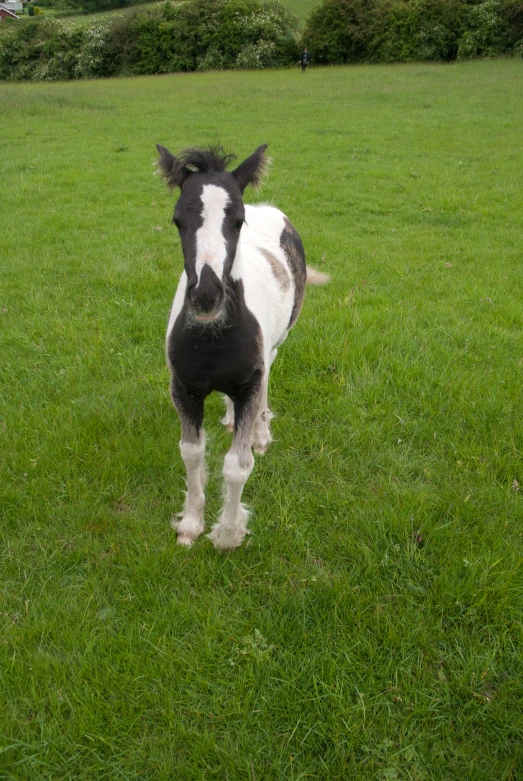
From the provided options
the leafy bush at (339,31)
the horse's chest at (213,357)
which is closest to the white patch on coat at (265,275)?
the horse's chest at (213,357)

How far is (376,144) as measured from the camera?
14680mm

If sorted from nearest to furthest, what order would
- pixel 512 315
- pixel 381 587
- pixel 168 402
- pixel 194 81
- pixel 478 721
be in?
pixel 478 721 < pixel 381 587 < pixel 168 402 < pixel 512 315 < pixel 194 81

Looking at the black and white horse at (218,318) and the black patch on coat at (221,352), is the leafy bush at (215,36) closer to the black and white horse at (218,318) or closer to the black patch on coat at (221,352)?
the black and white horse at (218,318)

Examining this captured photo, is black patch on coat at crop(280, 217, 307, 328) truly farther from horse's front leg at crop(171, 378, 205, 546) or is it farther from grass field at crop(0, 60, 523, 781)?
horse's front leg at crop(171, 378, 205, 546)

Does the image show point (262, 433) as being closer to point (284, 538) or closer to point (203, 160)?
point (284, 538)

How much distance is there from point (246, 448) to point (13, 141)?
15.3 meters

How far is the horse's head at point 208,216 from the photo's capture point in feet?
7.57

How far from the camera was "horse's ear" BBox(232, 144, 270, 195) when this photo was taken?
2812 millimetres

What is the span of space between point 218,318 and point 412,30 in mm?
→ 42749

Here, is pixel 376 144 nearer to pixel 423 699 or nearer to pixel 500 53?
pixel 423 699

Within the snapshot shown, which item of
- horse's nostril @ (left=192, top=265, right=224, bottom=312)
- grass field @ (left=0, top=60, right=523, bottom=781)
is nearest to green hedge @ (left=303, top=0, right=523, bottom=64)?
grass field @ (left=0, top=60, right=523, bottom=781)

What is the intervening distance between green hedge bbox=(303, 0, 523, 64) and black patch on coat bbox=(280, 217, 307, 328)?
3695 cm

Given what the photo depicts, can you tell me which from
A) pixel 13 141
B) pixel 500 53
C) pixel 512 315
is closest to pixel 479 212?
pixel 512 315

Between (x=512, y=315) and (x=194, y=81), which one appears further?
(x=194, y=81)
